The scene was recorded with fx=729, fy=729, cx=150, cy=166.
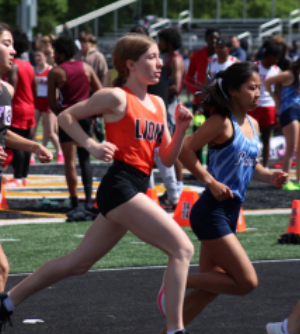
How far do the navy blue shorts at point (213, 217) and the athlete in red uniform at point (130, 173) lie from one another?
8.5 inches

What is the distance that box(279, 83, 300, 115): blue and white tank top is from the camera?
37.7 feet

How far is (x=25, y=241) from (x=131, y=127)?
383 centimetres

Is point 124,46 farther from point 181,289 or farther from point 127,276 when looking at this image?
point 127,276

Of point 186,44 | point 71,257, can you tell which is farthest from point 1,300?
point 186,44

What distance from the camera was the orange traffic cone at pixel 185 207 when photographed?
28.5 ft

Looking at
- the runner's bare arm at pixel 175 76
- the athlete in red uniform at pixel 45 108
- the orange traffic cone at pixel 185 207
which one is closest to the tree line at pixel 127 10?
the athlete in red uniform at pixel 45 108

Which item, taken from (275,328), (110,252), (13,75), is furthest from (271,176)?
(13,75)

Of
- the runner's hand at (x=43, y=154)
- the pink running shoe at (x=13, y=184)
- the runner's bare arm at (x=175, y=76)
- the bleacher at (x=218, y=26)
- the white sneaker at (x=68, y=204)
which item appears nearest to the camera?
the runner's hand at (x=43, y=154)

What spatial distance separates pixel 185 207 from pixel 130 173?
176 inches

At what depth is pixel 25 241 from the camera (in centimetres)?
782

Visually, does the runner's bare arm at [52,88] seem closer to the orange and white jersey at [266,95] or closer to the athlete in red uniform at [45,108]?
the orange and white jersey at [266,95]

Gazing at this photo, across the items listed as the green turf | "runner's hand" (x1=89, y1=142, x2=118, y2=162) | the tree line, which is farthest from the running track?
the tree line

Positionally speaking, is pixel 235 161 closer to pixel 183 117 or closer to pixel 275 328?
pixel 183 117

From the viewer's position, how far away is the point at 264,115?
41.7 ft
